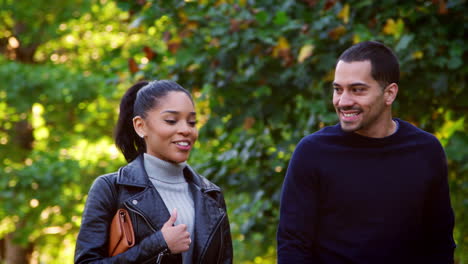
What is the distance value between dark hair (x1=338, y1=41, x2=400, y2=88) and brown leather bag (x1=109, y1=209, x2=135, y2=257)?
1161 mm

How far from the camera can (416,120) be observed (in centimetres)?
569

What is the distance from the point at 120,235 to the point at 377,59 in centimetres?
132

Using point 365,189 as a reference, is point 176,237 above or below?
below

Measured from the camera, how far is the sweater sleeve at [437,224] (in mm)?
2855

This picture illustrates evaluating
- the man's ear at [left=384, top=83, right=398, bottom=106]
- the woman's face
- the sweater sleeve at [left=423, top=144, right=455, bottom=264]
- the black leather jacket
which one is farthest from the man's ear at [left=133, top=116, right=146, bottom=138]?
the sweater sleeve at [left=423, top=144, right=455, bottom=264]

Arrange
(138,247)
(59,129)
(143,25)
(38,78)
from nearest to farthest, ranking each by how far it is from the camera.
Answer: (138,247) < (143,25) < (38,78) < (59,129)

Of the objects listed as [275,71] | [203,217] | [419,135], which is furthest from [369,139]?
[275,71]

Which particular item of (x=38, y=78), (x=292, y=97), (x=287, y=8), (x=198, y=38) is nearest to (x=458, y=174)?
(x=292, y=97)

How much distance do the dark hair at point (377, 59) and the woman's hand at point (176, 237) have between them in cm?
101

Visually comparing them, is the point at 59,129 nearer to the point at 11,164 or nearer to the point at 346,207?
the point at 11,164

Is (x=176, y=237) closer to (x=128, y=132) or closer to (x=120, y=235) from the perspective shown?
(x=120, y=235)

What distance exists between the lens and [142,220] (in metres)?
2.84

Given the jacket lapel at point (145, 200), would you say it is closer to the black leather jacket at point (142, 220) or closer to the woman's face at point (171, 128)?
the black leather jacket at point (142, 220)

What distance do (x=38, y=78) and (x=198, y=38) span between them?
23.8 feet
